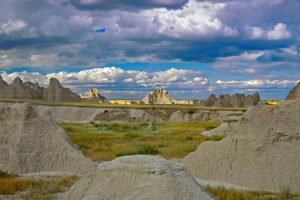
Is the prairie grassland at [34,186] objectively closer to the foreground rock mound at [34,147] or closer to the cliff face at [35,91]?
the foreground rock mound at [34,147]

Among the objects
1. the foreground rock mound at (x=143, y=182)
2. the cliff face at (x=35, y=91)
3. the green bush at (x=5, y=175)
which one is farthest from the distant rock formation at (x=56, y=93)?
the foreground rock mound at (x=143, y=182)

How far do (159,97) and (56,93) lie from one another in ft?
180

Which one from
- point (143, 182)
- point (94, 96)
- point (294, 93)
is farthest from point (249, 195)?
point (94, 96)

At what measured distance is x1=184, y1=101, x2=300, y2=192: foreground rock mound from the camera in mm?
13076

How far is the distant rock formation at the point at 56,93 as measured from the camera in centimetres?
11169

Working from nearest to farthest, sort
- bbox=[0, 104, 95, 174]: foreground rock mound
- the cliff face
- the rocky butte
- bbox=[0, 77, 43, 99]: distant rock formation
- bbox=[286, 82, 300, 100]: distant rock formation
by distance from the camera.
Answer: the rocky butte < bbox=[0, 104, 95, 174]: foreground rock mound < bbox=[286, 82, 300, 100]: distant rock formation < bbox=[0, 77, 43, 99]: distant rock formation < the cliff face

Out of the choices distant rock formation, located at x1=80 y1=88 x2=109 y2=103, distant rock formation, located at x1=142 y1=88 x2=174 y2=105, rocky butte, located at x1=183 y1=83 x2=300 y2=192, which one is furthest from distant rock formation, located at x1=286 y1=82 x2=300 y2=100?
distant rock formation, located at x1=142 y1=88 x2=174 y2=105

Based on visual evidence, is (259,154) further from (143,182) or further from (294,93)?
(294,93)

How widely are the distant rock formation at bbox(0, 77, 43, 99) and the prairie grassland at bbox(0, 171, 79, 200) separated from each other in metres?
96.7

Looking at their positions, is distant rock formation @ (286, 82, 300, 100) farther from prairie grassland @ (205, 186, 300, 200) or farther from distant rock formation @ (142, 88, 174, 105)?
distant rock formation @ (142, 88, 174, 105)

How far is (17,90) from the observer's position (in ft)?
357

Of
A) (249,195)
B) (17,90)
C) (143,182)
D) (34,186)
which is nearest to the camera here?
(143,182)

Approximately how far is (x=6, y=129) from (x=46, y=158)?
1988mm

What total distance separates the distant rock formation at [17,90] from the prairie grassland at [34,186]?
96740 mm
